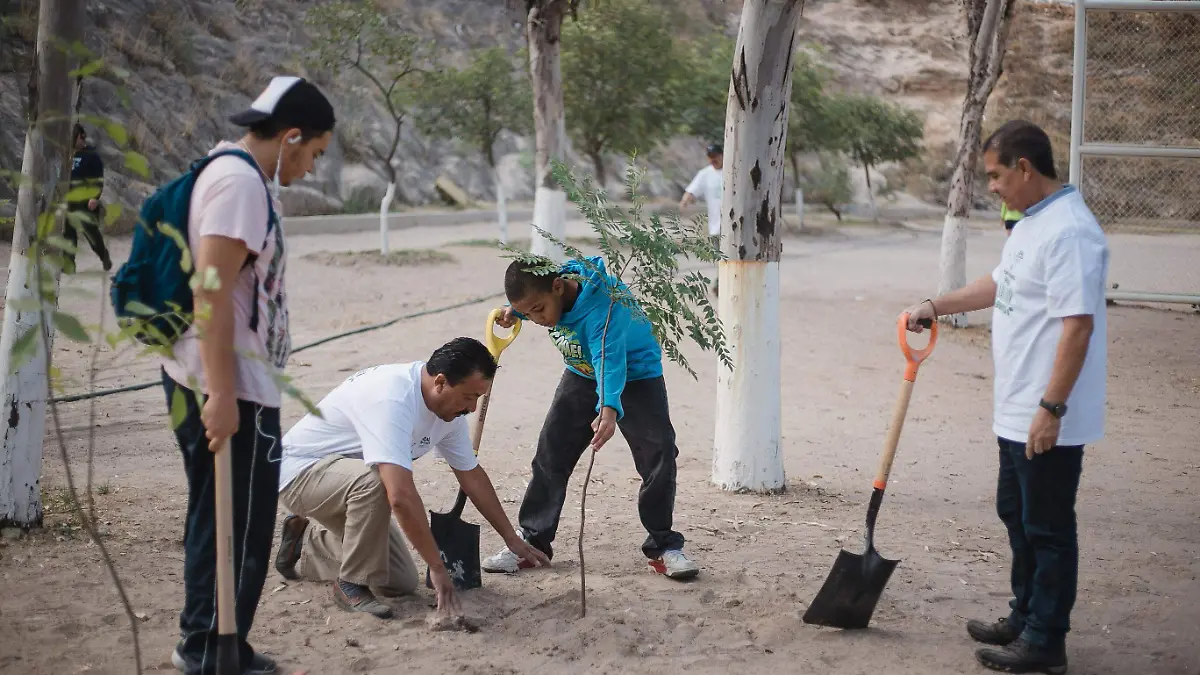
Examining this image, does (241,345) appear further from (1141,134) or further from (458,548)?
(1141,134)

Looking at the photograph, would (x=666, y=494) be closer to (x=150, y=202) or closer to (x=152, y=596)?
(x=152, y=596)

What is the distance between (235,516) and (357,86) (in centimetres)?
2506

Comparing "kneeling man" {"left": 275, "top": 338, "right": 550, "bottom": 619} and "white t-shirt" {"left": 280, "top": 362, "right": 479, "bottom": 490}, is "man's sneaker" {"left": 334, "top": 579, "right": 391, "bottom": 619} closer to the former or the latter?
"kneeling man" {"left": 275, "top": 338, "right": 550, "bottom": 619}

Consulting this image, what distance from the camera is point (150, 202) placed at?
2936 millimetres

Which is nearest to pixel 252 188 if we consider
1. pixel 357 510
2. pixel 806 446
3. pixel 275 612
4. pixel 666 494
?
pixel 357 510

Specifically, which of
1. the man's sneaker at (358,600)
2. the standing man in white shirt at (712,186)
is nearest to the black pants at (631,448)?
the man's sneaker at (358,600)

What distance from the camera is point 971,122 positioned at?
1123cm

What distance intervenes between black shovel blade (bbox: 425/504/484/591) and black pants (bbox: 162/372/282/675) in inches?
40.8

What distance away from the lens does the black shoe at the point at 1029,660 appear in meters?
3.60

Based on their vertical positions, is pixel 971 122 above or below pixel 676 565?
above

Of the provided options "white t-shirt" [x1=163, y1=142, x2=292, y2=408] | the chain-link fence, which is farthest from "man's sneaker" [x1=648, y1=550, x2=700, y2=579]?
the chain-link fence

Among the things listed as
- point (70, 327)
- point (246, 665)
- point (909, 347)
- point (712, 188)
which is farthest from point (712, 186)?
point (70, 327)

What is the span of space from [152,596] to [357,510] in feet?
2.86

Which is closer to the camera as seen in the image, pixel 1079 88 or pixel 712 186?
pixel 1079 88
